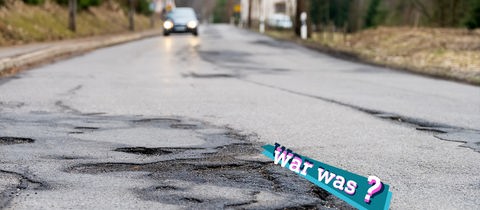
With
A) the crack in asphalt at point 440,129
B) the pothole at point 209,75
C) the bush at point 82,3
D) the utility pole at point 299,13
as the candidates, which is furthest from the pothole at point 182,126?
the bush at point 82,3

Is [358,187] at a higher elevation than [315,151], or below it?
higher

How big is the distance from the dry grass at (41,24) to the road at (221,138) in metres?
11.1

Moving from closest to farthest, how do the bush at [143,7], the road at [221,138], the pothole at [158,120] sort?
the road at [221,138], the pothole at [158,120], the bush at [143,7]

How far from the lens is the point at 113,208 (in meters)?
4.20

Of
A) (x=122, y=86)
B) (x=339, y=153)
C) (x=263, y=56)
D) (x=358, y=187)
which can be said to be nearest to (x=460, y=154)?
(x=339, y=153)

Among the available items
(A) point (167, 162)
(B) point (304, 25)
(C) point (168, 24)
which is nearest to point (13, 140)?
(A) point (167, 162)

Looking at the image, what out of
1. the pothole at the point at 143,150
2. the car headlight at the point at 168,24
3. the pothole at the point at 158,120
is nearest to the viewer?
the pothole at the point at 143,150

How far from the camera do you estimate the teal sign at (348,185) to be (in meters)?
3.57

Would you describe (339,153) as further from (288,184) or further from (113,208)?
(113,208)

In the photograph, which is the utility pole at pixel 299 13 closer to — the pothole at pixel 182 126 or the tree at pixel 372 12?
the pothole at pixel 182 126

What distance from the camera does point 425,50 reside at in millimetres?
21469

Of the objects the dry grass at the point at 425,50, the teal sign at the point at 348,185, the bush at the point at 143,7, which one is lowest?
the bush at the point at 143,7

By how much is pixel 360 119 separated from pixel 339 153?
7.26 ft

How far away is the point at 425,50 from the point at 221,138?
16.1 meters
